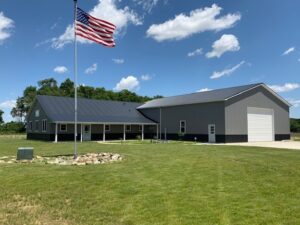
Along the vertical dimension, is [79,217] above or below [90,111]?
below

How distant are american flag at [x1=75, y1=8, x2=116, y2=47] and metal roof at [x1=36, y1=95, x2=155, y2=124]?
18465mm

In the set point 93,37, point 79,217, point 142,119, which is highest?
point 93,37

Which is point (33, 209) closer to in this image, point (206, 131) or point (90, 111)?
point (206, 131)

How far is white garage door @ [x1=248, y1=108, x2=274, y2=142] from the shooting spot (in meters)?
32.7

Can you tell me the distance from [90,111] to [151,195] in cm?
3074

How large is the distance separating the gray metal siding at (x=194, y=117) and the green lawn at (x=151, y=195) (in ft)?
64.7

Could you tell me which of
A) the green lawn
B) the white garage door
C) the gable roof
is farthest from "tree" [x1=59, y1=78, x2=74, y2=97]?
the green lawn

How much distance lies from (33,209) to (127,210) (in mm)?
1855

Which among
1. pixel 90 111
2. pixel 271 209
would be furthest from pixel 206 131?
pixel 271 209

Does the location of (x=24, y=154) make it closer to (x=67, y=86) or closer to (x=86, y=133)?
(x=86, y=133)

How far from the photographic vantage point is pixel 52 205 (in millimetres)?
6691

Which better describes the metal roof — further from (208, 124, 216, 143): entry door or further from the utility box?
the utility box

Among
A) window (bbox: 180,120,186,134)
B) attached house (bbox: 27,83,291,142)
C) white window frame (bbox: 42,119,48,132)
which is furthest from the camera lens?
window (bbox: 180,120,186,134)

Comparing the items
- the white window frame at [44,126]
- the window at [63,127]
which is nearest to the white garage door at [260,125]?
the window at [63,127]
